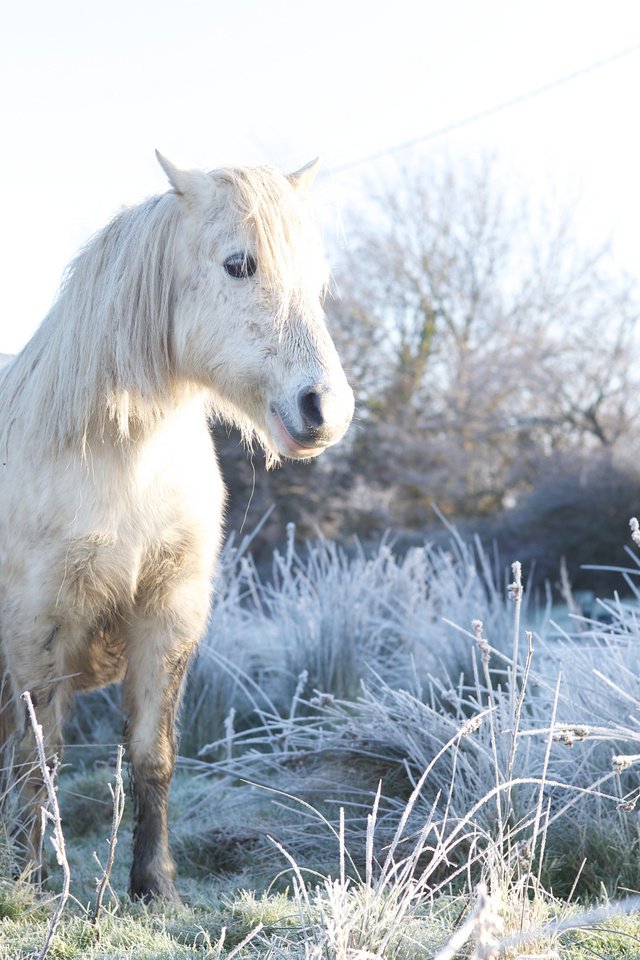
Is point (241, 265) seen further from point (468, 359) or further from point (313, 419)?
point (468, 359)

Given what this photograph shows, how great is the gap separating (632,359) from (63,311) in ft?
38.8

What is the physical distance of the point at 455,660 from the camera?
4.95 metres

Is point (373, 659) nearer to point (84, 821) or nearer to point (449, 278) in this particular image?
point (84, 821)

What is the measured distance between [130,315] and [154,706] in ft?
3.93

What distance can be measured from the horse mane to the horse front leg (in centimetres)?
62

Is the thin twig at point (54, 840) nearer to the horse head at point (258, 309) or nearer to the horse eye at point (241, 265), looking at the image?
the horse head at point (258, 309)

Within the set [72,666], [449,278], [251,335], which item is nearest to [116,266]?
[251,335]

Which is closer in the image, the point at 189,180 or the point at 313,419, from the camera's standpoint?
the point at 313,419

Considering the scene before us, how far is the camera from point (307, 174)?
3215mm

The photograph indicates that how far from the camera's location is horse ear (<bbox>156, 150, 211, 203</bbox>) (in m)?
2.93

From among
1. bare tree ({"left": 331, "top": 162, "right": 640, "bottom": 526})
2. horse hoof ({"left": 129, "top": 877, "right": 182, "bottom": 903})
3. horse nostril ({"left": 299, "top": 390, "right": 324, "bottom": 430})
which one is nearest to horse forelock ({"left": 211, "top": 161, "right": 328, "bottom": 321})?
horse nostril ({"left": 299, "top": 390, "right": 324, "bottom": 430})

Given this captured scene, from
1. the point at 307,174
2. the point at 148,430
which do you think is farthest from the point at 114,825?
the point at 307,174

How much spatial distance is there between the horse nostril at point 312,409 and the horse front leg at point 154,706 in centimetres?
91

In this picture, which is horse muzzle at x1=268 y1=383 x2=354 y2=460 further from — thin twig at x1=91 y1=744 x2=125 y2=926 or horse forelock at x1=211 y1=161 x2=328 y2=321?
thin twig at x1=91 y1=744 x2=125 y2=926
